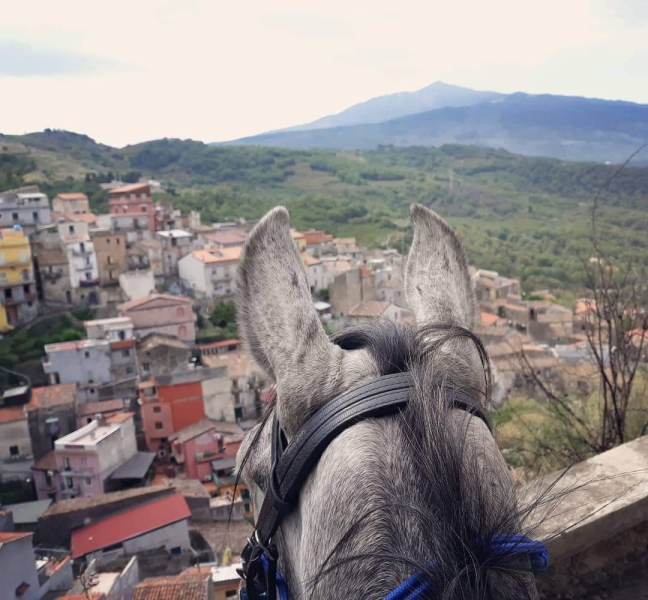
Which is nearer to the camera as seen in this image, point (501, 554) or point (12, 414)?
point (501, 554)

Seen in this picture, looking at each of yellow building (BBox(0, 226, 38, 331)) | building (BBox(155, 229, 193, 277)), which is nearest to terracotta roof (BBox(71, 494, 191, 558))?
yellow building (BBox(0, 226, 38, 331))

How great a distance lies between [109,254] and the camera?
28625mm

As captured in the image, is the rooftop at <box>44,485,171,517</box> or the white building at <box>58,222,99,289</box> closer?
the rooftop at <box>44,485,171,517</box>

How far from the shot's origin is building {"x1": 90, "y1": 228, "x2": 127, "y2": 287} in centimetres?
2825

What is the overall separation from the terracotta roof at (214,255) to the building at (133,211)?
237 inches

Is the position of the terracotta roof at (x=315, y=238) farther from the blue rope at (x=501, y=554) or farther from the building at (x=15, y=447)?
the blue rope at (x=501, y=554)

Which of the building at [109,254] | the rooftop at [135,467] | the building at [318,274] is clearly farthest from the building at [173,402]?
the building at [109,254]

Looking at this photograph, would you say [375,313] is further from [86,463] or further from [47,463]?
[47,463]

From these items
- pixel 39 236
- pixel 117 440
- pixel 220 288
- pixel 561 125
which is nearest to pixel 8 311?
pixel 39 236

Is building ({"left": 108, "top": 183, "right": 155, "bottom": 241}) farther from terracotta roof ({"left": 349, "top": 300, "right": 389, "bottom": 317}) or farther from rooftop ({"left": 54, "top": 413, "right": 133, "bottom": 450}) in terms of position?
terracotta roof ({"left": 349, "top": 300, "right": 389, "bottom": 317})

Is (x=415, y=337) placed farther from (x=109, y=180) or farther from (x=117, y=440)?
(x=109, y=180)

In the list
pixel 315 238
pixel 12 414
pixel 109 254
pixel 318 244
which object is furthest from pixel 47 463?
pixel 315 238

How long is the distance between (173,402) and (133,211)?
18995 mm

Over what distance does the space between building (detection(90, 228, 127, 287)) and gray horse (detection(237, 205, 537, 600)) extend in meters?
28.9
